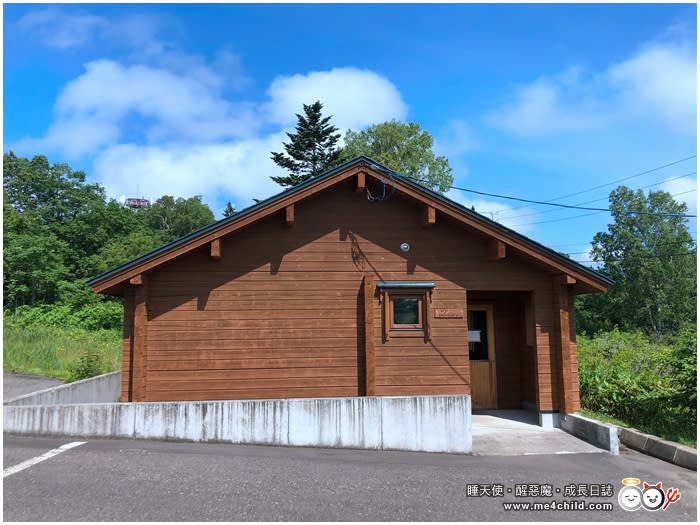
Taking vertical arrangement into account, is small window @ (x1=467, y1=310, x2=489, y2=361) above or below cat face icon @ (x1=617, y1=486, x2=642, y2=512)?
above

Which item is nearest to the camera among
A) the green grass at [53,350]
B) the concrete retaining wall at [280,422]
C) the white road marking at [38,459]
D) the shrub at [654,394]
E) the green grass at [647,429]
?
the white road marking at [38,459]

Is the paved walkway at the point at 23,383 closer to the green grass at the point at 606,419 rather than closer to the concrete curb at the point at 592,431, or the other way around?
the concrete curb at the point at 592,431

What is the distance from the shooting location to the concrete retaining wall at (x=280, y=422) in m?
7.86

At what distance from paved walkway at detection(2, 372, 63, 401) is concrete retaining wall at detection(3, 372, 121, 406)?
2.59 m

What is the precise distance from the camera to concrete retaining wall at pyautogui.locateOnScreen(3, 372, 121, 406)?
916cm

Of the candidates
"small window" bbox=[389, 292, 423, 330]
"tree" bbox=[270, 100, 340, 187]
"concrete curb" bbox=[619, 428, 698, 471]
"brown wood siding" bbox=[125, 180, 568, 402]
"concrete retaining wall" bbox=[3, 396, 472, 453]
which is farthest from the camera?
"tree" bbox=[270, 100, 340, 187]

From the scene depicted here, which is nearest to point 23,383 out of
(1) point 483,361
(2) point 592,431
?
(1) point 483,361

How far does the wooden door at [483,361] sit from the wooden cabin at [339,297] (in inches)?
45.4

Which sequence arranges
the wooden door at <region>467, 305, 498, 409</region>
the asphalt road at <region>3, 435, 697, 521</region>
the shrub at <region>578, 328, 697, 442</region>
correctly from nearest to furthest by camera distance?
the asphalt road at <region>3, 435, 697, 521</region>
the shrub at <region>578, 328, 697, 442</region>
the wooden door at <region>467, 305, 498, 409</region>

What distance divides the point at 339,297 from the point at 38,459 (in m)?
5.14

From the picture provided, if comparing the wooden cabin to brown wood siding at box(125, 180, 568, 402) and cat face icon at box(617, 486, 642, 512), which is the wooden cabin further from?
cat face icon at box(617, 486, 642, 512)

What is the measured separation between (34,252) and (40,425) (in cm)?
3054

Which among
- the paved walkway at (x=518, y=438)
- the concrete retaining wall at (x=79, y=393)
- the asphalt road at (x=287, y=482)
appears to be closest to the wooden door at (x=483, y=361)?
the paved walkway at (x=518, y=438)

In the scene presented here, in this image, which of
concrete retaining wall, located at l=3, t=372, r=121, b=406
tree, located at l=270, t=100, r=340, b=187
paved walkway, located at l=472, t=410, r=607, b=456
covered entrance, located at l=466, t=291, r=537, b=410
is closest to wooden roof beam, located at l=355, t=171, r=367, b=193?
covered entrance, located at l=466, t=291, r=537, b=410
